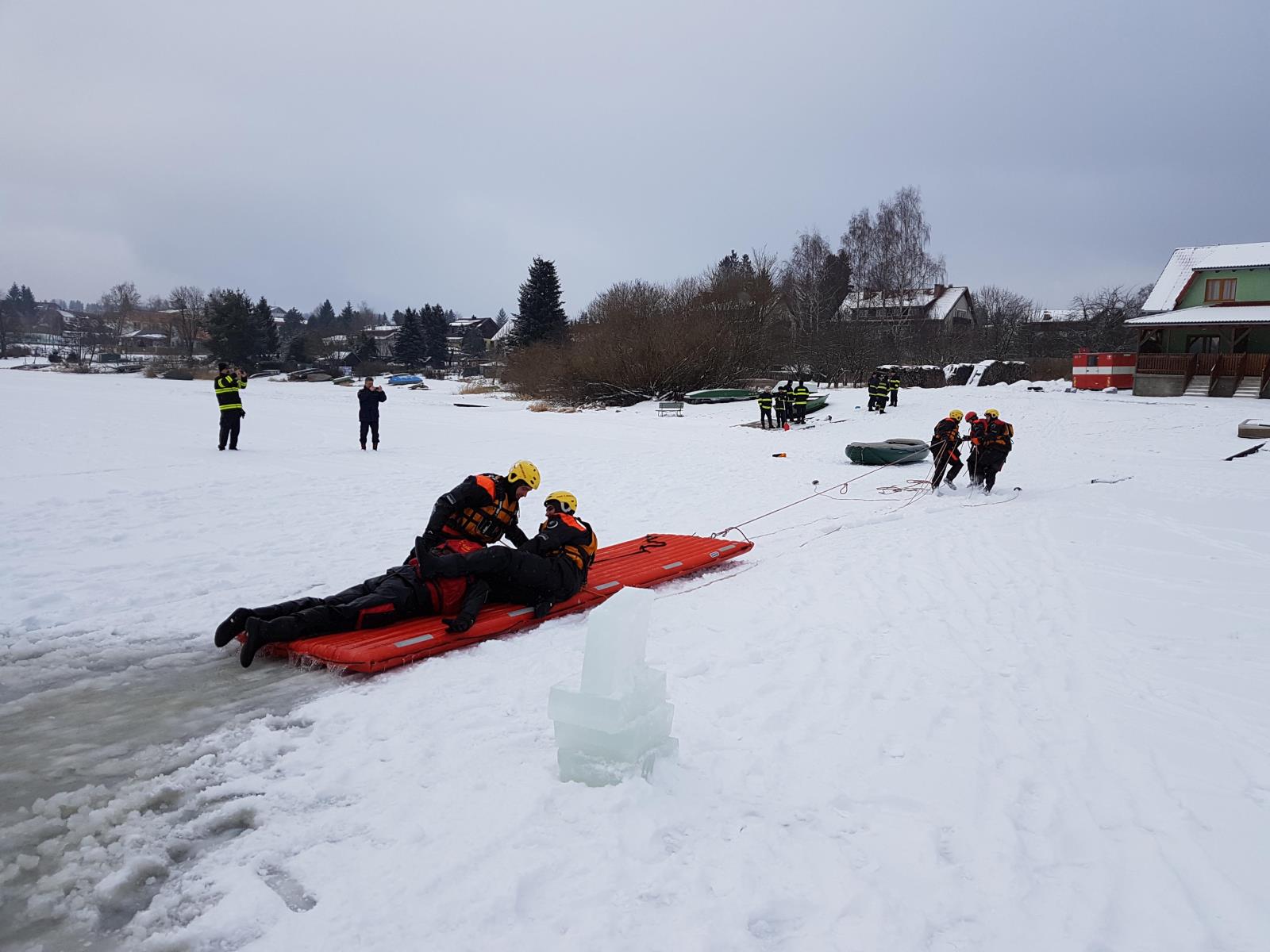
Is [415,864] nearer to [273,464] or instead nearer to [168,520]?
[168,520]

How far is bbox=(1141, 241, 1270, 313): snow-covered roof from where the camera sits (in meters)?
28.1

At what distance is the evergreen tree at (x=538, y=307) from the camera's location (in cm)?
4641

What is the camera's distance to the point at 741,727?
13.2 feet

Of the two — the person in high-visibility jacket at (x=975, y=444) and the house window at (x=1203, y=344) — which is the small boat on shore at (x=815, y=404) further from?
the house window at (x=1203, y=344)

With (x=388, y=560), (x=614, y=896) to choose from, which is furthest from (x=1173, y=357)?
(x=614, y=896)

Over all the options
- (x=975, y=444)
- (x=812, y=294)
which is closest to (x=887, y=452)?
(x=975, y=444)

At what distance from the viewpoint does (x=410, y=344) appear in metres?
62.5

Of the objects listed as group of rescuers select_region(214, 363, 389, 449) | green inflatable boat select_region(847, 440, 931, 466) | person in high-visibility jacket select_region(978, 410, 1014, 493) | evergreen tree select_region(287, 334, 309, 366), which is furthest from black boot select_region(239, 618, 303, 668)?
evergreen tree select_region(287, 334, 309, 366)

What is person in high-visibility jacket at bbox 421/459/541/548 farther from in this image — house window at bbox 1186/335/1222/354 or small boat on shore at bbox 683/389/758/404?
house window at bbox 1186/335/1222/354

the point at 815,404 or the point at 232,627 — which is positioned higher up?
the point at 815,404

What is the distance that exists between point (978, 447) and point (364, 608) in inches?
405

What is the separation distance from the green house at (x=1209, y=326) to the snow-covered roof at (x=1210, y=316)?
0.07ft

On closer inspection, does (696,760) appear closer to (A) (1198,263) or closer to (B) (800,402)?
(B) (800,402)

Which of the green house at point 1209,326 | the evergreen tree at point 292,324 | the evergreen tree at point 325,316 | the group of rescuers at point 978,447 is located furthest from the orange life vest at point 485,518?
the evergreen tree at point 325,316
